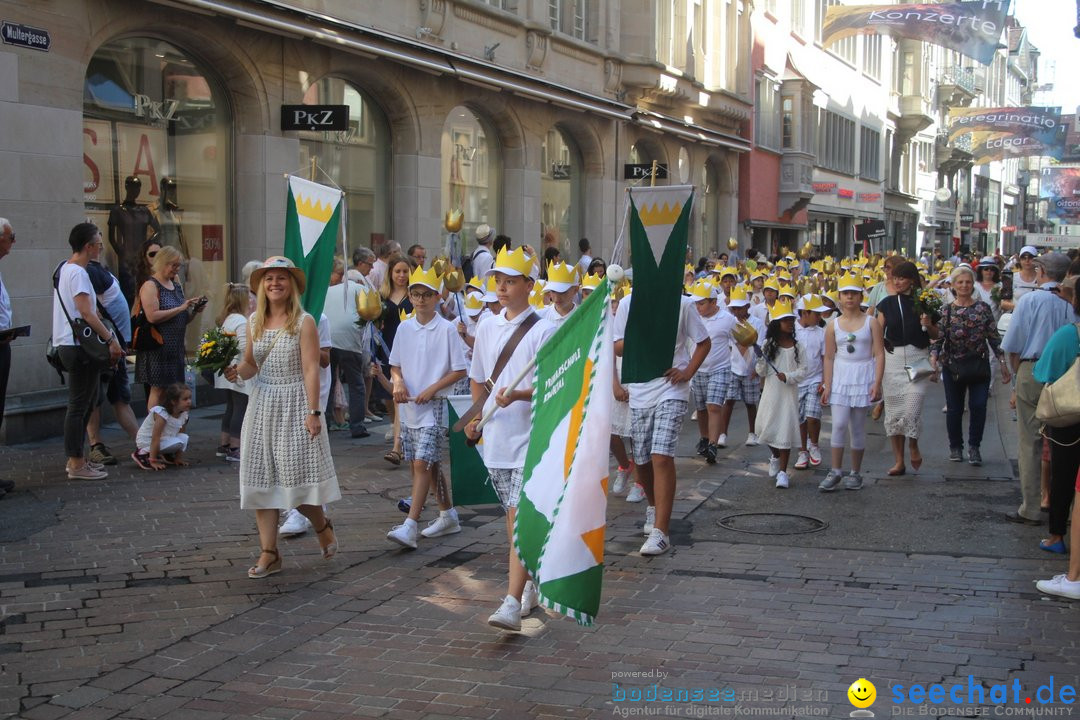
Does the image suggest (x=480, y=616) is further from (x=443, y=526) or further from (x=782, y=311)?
(x=782, y=311)

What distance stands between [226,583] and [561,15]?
1941 cm

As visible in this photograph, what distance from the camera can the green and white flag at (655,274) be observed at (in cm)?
735

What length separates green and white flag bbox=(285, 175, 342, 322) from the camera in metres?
8.47

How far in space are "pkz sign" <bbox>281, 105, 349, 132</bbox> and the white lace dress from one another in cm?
789

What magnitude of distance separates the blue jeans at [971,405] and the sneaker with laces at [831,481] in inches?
76.1

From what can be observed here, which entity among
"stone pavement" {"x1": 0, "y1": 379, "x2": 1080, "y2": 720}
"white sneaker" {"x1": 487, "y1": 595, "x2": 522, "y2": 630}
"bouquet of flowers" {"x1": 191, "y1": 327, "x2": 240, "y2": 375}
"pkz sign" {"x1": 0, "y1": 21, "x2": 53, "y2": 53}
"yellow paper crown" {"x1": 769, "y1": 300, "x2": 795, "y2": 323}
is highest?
"pkz sign" {"x1": 0, "y1": 21, "x2": 53, "y2": 53}

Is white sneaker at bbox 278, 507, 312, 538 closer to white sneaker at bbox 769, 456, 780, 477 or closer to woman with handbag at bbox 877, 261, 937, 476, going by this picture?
white sneaker at bbox 769, 456, 780, 477

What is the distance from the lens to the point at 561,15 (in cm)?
2448

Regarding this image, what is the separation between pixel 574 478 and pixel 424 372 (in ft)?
11.0

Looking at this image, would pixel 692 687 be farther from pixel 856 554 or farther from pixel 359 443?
Answer: pixel 359 443

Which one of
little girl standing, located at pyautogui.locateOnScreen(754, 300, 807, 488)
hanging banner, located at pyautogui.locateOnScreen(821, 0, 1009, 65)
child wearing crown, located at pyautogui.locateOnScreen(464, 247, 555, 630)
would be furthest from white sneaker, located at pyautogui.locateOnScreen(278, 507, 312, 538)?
hanging banner, located at pyautogui.locateOnScreen(821, 0, 1009, 65)

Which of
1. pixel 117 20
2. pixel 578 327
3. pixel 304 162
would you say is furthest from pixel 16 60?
pixel 578 327

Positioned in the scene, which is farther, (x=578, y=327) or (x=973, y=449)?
(x=973, y=449)

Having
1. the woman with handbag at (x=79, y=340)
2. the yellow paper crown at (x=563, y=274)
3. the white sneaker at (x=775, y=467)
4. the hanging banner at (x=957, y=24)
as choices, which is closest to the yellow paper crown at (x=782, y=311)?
the white sneaker at (x=775, y=467)
